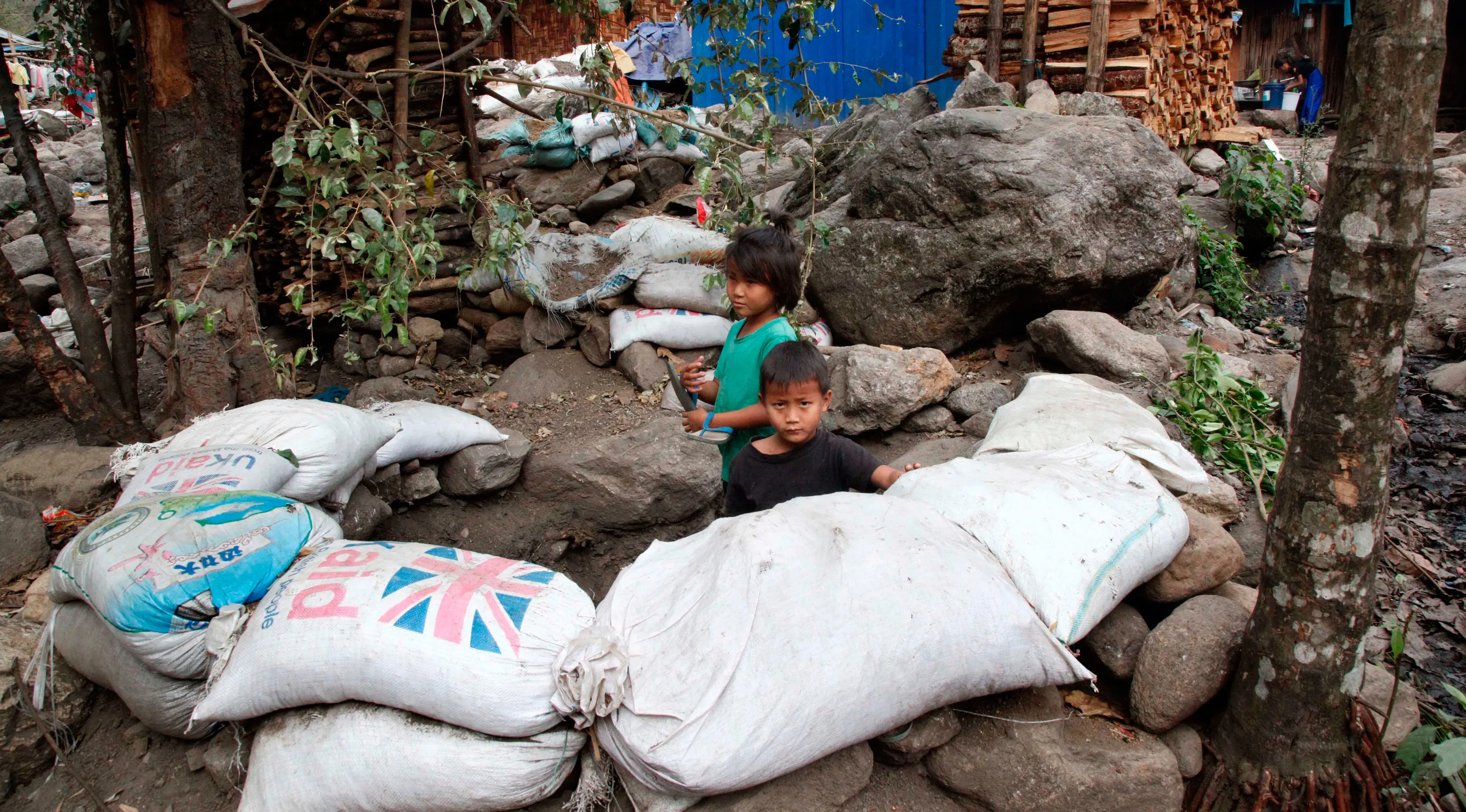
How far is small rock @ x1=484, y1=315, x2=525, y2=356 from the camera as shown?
4.61 m

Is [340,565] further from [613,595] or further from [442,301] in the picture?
[442,301]

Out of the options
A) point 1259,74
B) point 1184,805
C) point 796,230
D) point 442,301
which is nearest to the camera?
point 1184,805

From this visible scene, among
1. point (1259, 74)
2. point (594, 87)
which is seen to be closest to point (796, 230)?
point (594, 87)

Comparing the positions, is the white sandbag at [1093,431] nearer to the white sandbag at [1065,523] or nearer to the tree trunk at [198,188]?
→ the white sandbag at [1065,523]

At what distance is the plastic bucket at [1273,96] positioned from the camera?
11734 millimetres

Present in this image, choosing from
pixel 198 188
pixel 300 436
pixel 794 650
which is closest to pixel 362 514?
pixel 300 436

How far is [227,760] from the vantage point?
2111 mm

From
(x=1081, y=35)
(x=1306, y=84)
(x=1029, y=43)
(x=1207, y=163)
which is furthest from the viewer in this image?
(x=1306, y=84)

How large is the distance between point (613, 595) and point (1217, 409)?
246cm

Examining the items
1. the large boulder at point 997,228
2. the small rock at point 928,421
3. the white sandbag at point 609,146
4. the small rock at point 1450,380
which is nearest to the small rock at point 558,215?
the white sandbag at point 609,146

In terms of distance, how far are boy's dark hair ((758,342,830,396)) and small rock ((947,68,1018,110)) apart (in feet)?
11.8

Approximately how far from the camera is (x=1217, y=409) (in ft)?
10.6

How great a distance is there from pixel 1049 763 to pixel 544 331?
10.8 ft

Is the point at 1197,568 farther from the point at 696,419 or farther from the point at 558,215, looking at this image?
the point at 558,215
